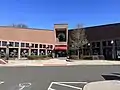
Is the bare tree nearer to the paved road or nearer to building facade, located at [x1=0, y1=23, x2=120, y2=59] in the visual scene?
building facade, located at [x1=0, y1=23, x2=120, y2=59]

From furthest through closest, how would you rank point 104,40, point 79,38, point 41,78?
point 79,38, point 104,40, point 41,78

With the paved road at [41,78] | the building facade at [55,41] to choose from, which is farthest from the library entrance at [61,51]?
the paved road at [41,78]

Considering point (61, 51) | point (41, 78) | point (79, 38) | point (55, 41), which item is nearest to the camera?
point (41, 78)

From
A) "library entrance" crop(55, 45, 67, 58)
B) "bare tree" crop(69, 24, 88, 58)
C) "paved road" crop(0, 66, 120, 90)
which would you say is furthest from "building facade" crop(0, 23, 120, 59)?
"paved road" crop(0, 66, 120, 90)

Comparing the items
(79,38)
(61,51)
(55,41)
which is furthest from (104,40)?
(55,41)

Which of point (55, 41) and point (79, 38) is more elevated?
point (79, 38)

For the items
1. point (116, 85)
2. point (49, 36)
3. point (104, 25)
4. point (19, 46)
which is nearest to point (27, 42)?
point (19, 46)

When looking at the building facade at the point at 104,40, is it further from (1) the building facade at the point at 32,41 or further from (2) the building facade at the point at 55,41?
(1) the building facade at the point at 32,41

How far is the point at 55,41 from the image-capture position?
74.4 metres

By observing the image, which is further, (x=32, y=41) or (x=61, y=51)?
(x=61, y=51)

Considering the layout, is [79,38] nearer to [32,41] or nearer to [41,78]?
[32,41]

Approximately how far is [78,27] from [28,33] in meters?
14.2

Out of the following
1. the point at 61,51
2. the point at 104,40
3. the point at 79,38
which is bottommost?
the point at 61,51

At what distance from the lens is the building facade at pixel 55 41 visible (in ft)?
206
